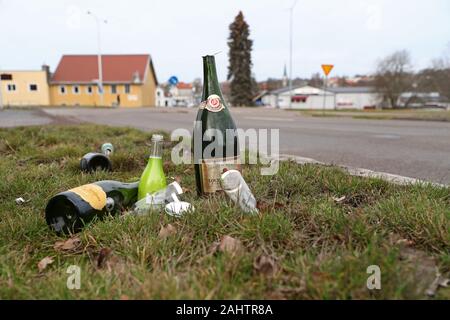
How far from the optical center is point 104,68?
169 feet

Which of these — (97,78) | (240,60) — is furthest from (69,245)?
(97,78)

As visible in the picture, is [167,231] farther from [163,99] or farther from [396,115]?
[163,99]

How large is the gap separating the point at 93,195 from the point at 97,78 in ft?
176

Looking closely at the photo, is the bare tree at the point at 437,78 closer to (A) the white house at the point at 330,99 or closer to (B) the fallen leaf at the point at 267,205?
(A) the white house at the point at 330,99

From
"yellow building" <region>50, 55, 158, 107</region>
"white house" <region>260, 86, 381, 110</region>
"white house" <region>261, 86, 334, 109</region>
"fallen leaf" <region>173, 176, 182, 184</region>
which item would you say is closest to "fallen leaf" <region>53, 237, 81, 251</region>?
"fallen leaf" <region>173, 176, 182, 184</region>

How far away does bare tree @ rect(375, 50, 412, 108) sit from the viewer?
49.7 metres

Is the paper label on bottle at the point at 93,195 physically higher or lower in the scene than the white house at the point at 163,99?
lower

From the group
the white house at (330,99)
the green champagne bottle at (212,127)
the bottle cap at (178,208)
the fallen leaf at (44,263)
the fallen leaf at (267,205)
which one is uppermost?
the white house at (330,99)

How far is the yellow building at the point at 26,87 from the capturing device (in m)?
50.8

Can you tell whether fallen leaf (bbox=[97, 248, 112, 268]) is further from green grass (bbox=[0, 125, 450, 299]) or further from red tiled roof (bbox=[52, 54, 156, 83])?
red tiled roof (bbox=[52, 54, 156, 83])

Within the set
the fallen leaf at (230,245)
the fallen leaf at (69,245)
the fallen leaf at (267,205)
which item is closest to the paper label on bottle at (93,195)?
the fallen leaf at (69,245)

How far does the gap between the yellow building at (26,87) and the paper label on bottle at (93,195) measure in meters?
55.5

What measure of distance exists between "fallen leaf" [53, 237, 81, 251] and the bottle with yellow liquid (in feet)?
2.01
